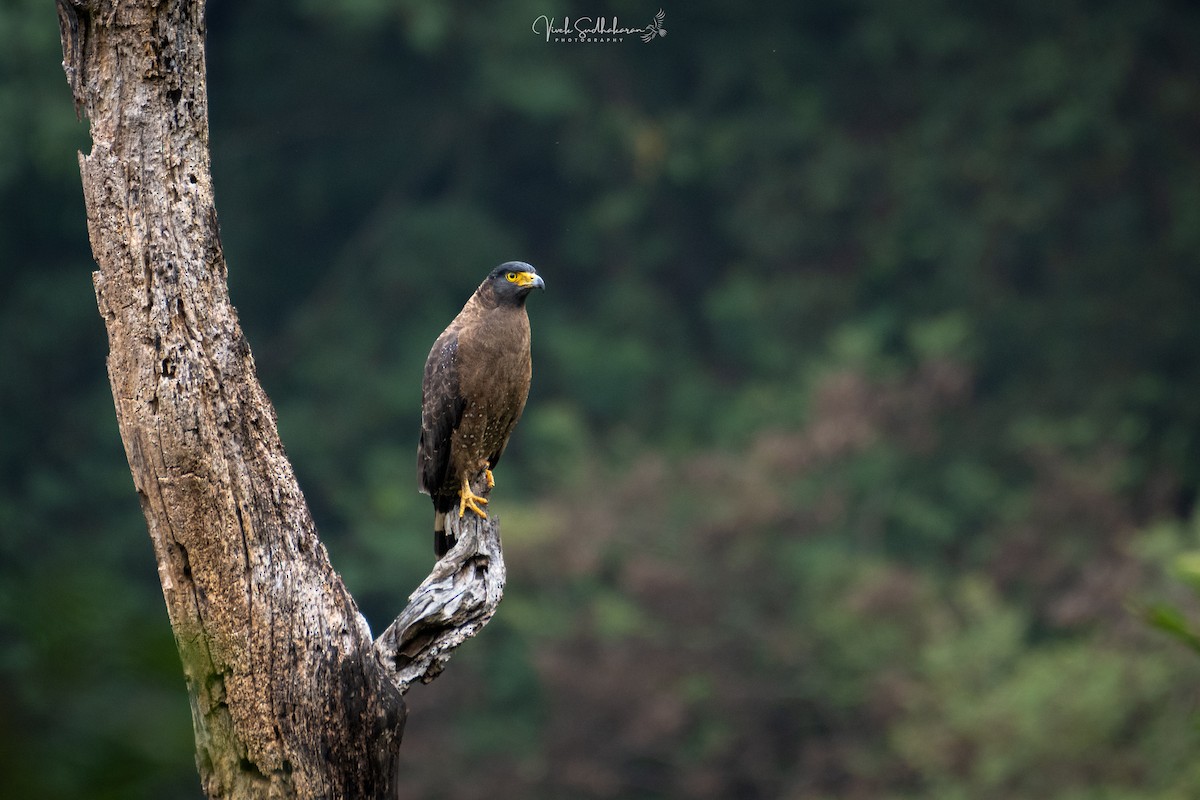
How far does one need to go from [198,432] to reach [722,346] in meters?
15.7

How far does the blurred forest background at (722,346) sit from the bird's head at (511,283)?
7.99m

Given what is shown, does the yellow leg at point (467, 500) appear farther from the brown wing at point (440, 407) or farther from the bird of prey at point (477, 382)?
the brown wing at point (440, 407)

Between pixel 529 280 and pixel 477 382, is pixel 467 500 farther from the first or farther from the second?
pixel 529 280

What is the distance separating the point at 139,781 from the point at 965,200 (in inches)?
688

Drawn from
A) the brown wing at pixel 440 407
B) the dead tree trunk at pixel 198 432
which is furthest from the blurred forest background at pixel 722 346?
the dead tree trunk at pixel 198 432

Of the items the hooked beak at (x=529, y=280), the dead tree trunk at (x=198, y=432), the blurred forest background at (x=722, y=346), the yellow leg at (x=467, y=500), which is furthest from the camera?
the blurred forest background at (x=722, y=346)

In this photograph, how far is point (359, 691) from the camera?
3.07m

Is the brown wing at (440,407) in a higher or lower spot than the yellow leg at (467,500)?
higher

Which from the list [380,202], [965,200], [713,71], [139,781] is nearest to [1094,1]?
[965,200]

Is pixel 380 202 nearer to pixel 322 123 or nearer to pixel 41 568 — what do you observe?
pixel 322 123

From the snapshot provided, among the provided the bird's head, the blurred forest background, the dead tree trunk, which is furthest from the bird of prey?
the blurred forest background

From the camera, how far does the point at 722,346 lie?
18.4 meters

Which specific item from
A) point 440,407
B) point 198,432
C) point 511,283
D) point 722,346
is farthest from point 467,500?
point 722,346

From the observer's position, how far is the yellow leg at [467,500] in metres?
4.48
